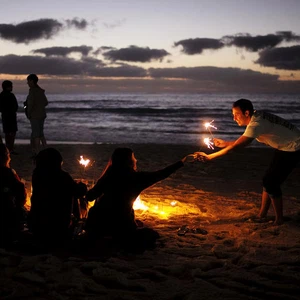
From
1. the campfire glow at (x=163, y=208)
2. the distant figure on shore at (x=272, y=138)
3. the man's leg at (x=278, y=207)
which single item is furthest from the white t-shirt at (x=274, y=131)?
the campfire glow at (x=163, y=208)

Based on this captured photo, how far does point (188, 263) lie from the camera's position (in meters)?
4.31

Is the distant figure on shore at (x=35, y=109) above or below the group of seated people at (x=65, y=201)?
above

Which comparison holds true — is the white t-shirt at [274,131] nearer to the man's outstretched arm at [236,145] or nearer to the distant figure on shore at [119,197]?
the man's outstretched arm at [236,145]

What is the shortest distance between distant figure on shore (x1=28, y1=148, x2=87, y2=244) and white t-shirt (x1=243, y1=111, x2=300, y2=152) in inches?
86.8

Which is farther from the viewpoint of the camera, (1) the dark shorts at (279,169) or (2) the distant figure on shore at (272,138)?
(1) the dark shorts at (279,169)

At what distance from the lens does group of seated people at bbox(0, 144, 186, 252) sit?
4.66m

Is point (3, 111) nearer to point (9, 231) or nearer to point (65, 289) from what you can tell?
point (9, 231)

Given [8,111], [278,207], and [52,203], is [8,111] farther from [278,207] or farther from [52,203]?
[278,207]

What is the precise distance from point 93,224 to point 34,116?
20.5ft

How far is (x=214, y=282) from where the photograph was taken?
389cm

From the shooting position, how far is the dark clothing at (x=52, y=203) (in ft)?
15.3

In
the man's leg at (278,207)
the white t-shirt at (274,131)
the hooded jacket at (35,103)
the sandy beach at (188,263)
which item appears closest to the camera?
the sandy beach at (188,263)

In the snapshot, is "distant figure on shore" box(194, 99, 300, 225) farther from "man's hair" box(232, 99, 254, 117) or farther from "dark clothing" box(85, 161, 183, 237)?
"dark clothing" box(85, 161, 183, 237)

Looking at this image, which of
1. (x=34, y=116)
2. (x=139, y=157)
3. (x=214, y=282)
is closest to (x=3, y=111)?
(x=34, y=116)
